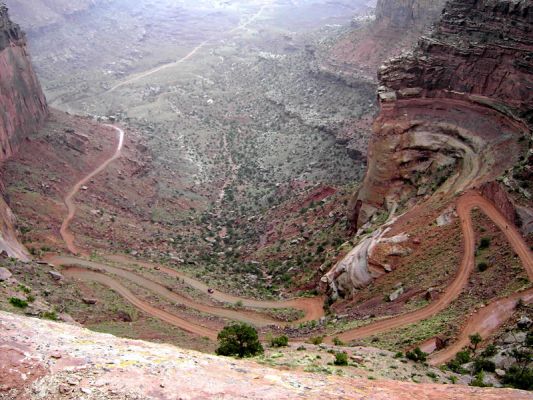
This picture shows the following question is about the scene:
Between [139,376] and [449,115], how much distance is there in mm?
39728

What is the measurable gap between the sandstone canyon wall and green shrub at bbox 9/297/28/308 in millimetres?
37213

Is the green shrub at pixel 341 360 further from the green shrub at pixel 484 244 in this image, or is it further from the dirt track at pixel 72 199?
the dirt track at pixel 72 199

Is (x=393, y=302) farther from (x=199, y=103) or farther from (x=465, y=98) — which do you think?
(x=199, y=103)

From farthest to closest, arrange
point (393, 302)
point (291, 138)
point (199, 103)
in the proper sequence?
point (199, 103) → point (291, 138) → point (393, 302)

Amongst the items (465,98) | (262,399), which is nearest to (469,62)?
(465,98)

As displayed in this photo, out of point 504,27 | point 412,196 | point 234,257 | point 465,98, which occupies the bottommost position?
point 234,257

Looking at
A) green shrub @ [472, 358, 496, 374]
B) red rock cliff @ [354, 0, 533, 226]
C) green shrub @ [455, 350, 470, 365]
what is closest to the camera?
green shrub @ [472, 358, 496, 374]

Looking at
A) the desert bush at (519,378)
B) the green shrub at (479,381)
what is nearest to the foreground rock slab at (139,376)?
the green shrub at (479,381)

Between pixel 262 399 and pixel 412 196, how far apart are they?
32811 millimetres

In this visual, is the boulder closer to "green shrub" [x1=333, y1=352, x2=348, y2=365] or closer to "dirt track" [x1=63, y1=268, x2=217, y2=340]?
"green shrub" [x1=333, y1=352, x2=348, y2=365]

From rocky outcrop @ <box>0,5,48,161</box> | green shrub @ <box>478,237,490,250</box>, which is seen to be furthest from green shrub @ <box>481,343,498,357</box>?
rocky outcrop @ <box>0,5,48,161</box>

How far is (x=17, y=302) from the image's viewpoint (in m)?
28.7

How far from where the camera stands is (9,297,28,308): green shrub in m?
28.5

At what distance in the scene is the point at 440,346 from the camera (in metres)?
29.1
